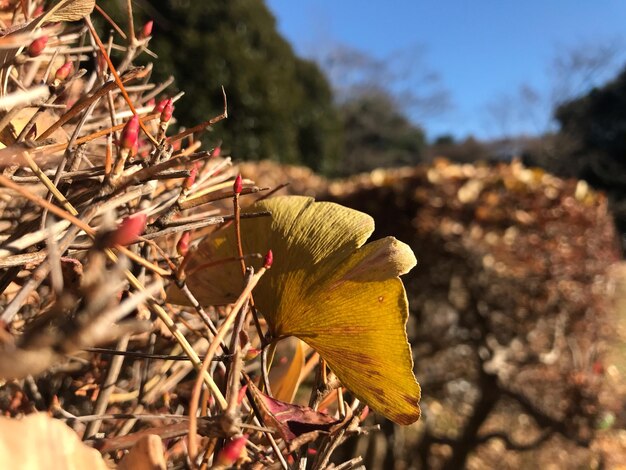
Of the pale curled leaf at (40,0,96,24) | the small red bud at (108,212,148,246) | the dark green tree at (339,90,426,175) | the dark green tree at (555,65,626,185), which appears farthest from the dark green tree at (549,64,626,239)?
the small red bud at (108,212,148,246)

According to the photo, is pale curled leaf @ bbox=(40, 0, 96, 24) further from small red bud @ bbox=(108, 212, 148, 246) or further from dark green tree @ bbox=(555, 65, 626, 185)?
dark green tree @ bbox=(555, 65, 626, 185)

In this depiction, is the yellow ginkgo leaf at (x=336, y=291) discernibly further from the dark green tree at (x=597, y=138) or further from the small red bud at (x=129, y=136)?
the dark green tree at (x=597, y=138)

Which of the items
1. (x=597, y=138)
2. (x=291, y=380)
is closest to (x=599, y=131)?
(x=597, y=138)

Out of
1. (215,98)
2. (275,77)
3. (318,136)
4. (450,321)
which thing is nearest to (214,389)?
(450,321)

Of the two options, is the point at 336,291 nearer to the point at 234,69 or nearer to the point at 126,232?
the point at 126,232

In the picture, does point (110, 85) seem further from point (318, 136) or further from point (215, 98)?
point (318, 136)

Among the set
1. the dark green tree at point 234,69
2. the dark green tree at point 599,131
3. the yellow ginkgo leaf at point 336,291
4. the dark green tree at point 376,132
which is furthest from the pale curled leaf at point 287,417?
the dark green tree at point 376,132
